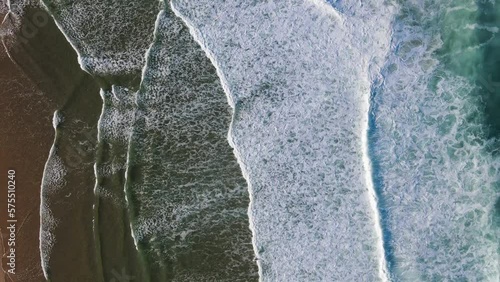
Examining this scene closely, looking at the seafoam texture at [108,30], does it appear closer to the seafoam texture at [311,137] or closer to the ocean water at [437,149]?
the seafoam texture at [311,137]

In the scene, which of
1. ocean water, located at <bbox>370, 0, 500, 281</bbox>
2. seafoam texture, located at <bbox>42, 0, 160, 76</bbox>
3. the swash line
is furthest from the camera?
seafoam texture, located at <bbox>42, 0, 160, 76</bbox>

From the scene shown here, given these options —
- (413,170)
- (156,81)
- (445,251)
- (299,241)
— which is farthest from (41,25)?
(445,251)

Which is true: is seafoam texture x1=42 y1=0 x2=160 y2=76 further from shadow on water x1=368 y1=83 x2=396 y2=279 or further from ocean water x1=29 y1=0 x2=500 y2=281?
shadow on water x1=368 y1=83 x2=396 y2=279

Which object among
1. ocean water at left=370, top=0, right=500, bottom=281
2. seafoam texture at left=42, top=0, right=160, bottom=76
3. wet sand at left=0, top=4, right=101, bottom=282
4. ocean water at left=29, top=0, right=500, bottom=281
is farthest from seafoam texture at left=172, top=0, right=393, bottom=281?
wet sand at left=0, top=4, right=101, bottom=282

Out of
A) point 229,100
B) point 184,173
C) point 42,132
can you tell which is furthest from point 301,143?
point 42,132

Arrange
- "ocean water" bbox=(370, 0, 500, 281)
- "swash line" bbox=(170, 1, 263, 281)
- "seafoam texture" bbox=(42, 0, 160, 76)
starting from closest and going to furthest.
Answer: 1. "ocean water" bbox=(370, 0, 500, 281)
2. "swash line" bbox=(170, 1, 263, 281)
3. "seafoam texture" bbox=(42, 0, 160, 76)

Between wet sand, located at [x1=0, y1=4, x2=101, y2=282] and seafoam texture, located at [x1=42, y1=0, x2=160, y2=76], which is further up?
seafoam texture, located at [x1=42, y1=0, x2=160, y2=76]
